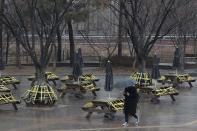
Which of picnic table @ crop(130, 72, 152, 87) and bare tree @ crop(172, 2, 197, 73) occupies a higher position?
bare tree @ crop(172, 2, 197, 73)

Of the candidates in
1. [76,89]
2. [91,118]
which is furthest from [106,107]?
[76,89]

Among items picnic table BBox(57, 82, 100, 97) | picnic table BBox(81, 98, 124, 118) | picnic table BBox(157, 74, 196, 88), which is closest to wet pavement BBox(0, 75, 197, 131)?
picnic table BBox(81, 98, 124, 118)

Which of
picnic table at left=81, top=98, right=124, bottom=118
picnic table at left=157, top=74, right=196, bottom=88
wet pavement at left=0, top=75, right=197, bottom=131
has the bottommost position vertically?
wet pavement at left=0, top=75, right=197, bottom=131

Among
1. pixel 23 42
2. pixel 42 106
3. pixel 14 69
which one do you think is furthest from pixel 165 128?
pixel 14 69

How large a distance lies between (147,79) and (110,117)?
5.52m

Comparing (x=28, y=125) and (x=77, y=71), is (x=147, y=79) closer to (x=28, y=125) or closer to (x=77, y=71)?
Answer: (x=77, y=71)

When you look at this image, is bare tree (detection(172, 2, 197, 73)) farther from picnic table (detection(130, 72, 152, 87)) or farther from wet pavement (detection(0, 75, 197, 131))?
wet pavement (detection(0, 75, 197, 131))

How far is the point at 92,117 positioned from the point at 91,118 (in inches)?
6.3

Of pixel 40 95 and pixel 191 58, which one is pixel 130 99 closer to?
pixel 40 95

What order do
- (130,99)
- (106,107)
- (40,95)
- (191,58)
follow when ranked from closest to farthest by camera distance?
(130,99) < (106,107) < (40,95) < (191,58)

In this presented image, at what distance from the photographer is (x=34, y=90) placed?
1616 cm

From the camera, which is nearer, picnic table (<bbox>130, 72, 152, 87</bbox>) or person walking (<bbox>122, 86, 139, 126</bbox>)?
person walking (<bbox>122, 86, 139, 126</bbox>)

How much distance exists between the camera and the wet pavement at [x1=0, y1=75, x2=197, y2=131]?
1262 cm

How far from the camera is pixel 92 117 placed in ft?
46.3
